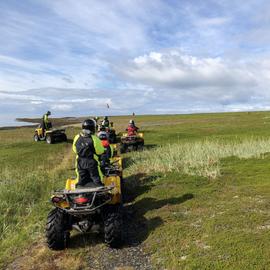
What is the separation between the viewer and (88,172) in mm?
9156

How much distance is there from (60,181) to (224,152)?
9756mm

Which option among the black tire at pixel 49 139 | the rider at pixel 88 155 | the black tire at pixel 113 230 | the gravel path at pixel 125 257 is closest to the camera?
the gravel path at pixel 125 257

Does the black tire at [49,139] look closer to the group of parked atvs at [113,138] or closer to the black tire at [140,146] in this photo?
the group of parked atvs at [113,138]

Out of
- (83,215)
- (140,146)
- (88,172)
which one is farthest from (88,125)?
(140,146)

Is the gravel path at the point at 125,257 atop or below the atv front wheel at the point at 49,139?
below

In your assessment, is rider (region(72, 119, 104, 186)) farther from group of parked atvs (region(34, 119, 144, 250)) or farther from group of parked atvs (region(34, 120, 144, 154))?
group of parked atvs (region(34, 120, 144, 154))

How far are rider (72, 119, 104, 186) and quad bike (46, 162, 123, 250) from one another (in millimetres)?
779

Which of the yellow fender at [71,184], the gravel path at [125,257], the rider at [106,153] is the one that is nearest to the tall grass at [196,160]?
the rider at [106,153]

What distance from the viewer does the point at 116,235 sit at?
8016 millimetres

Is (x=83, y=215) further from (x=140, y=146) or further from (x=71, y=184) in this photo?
(x=140, y=146)

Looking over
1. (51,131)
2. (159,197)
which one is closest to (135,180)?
(159,197)

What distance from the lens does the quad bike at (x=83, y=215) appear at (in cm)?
805

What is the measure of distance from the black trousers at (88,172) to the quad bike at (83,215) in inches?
27.6

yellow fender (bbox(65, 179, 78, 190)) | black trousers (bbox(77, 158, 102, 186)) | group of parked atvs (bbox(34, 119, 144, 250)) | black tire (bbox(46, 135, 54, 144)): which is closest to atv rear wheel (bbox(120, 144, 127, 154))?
black tire (bbox(46, 135, 54, 144))
